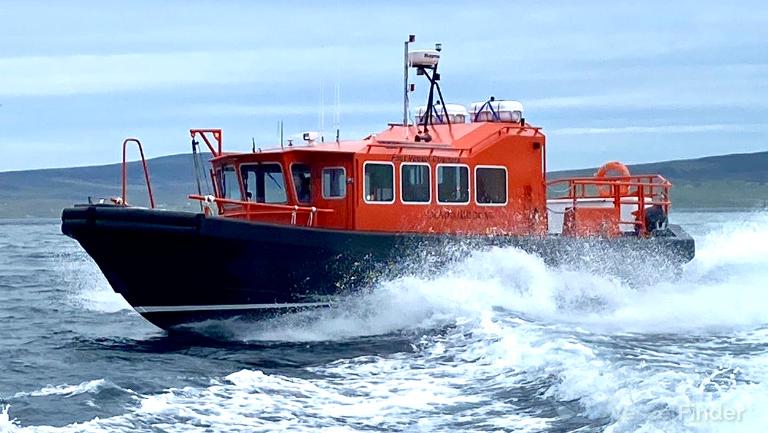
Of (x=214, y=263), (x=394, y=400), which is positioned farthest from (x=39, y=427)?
(x=214, y=263)

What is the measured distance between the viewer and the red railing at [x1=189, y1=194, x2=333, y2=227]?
41.2 ft

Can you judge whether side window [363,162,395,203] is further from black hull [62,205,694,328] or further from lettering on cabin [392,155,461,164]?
black hull [62,205,694,328]

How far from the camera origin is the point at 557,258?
1451 cm

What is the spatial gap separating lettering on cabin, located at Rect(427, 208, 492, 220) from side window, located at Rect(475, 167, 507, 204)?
0.17m

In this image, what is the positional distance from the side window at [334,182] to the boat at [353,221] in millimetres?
12

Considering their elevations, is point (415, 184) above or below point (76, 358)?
above

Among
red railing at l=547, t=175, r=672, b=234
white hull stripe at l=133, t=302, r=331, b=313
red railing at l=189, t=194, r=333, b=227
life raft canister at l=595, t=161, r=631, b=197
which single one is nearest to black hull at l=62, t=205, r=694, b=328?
white hull stripe at l=133, t=302, r=331, b=313

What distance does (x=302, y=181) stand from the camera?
43.8ft

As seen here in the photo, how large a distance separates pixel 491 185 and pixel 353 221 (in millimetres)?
2261

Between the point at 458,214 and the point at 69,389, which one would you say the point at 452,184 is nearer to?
the point at 458,214

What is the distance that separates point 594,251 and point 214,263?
5.58 metres

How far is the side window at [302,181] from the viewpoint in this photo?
13297mm

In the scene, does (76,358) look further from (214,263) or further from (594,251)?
(594,251)

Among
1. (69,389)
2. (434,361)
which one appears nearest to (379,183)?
(434,361)
